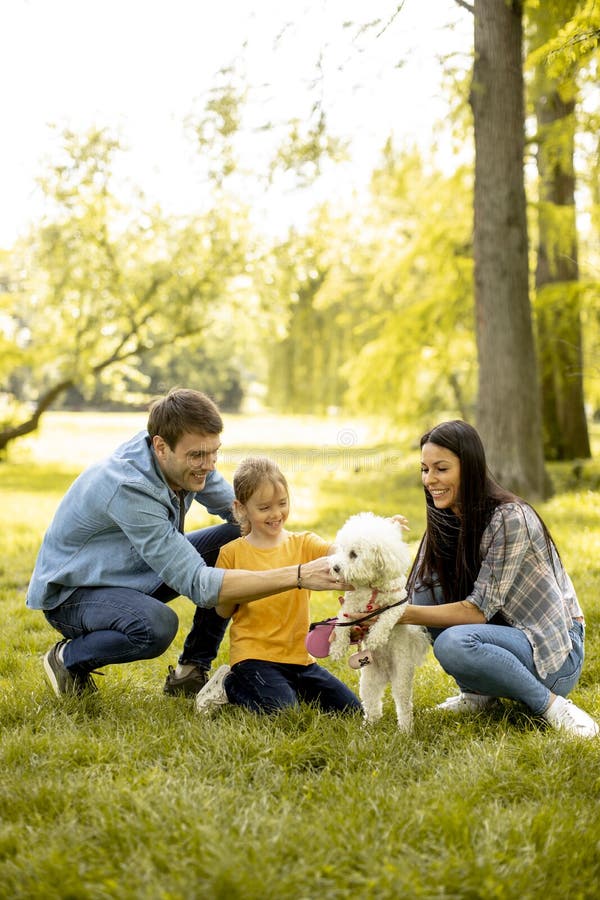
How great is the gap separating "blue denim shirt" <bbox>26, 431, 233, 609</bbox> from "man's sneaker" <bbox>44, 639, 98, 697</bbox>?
0.23 metres

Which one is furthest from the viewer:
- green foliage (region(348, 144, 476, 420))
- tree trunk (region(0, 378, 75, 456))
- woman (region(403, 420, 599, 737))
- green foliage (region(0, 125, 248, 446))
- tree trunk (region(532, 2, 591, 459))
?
tree trunk (region(0, 378, 75, 456))

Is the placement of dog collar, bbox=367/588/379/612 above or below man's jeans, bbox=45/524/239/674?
above

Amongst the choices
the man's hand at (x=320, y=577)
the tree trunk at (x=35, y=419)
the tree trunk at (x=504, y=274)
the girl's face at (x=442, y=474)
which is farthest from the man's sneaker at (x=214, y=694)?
the tree trunk at (x=35, y=419)

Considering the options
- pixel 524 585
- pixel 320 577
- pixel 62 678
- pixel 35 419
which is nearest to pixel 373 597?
pixel 320 577

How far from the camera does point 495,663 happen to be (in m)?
3.29

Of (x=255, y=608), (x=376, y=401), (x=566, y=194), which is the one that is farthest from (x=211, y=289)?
(x=255, y=608)

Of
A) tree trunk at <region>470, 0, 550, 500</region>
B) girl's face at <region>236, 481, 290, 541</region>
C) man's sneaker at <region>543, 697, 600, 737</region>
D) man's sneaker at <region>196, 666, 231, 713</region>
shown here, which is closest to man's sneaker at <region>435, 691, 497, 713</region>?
man's sneaker at <region>543, 697, 600, 737</region>

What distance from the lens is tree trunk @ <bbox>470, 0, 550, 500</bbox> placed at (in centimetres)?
860

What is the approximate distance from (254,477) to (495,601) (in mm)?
1118

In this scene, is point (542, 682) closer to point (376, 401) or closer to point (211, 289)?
point (376, 401)

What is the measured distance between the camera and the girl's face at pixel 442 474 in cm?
351

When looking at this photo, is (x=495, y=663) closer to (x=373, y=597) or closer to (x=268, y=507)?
(x=373, y=597)

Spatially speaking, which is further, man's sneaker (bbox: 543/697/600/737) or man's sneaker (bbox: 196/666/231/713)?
man's sneaker (bbox: 196/666/231/713)

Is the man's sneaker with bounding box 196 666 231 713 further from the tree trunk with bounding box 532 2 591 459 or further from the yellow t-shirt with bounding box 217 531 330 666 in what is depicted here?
the tree trunk with bounding box 532 2 591 459
